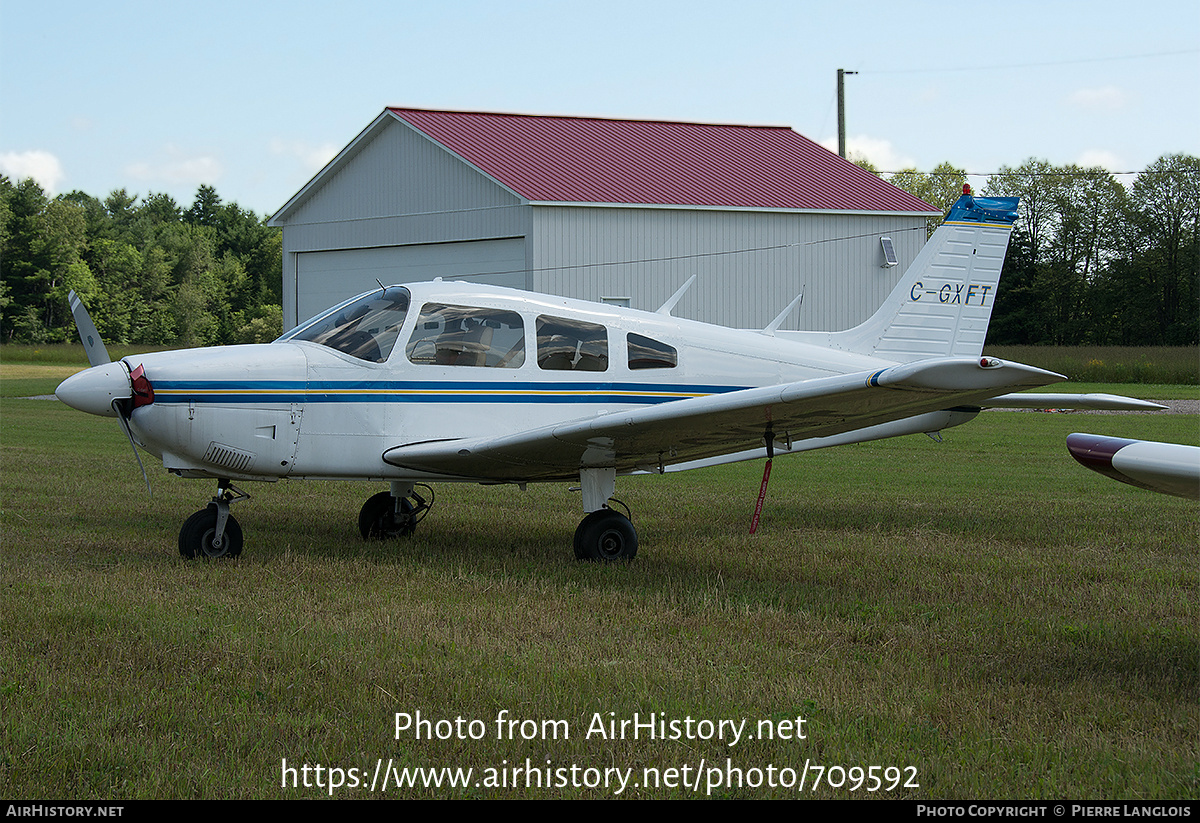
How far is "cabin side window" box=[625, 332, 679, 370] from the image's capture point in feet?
26.2

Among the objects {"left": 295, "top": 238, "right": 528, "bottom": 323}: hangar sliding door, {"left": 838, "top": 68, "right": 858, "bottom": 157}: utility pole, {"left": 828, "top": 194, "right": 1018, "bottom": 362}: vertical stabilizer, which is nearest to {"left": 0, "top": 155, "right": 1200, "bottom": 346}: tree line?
{"left": 838, "top": 68, "right": 858, "bottom": 157}: utility pole

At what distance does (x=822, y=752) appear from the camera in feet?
12.1

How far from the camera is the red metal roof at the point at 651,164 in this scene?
23.3 metres

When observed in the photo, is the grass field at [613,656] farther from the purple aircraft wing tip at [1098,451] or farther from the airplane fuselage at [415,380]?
the purple aircraft wing tip at [1098,451]

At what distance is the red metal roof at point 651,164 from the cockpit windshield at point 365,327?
14497 millimetres

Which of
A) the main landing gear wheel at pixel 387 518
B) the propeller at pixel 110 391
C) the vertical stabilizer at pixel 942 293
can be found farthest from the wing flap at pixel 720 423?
the vertical stabilizer at pixel 942 293

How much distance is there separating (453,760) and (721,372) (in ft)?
16.6

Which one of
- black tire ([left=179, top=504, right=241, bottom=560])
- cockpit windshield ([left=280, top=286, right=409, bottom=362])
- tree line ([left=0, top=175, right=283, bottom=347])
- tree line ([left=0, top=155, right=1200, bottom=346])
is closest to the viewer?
black tire ([left=179, top=504, right=241, bottom=560])

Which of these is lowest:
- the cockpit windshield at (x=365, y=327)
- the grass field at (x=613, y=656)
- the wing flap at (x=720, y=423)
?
the grass field at (x=613, y=656)

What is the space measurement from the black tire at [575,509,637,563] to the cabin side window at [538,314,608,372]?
1116 mm

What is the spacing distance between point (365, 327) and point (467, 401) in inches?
35.6

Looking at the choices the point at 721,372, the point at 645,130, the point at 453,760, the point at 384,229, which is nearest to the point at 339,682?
the point at 453,760

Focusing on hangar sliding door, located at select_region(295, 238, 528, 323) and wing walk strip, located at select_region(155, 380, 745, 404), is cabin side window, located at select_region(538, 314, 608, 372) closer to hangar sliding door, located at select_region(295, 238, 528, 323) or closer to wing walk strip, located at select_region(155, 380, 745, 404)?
wing walk strip, located at select_region(155, 380, 745, 404)

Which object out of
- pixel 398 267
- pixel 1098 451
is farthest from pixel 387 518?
pixel 398 267
